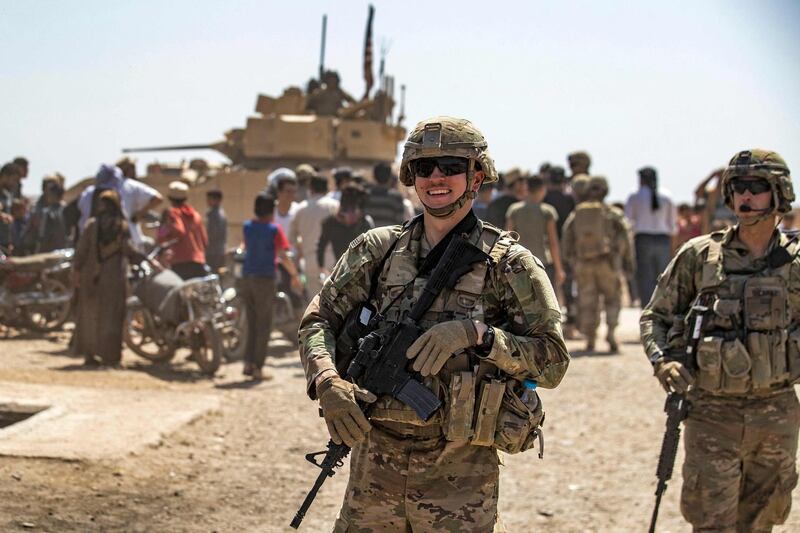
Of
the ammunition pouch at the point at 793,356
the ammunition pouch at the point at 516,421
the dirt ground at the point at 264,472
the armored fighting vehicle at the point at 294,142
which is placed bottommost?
the dirt ground at the point at 264,472

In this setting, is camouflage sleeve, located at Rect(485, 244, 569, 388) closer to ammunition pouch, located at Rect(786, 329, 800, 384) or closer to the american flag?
ammunition pouch, located at Rect(786, 329, 800, 384)

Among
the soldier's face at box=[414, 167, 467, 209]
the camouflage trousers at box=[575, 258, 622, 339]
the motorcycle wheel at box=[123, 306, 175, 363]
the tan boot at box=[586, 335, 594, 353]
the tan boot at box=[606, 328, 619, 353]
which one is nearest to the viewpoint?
the soldier's face at box=[414, 167, 467, 209]

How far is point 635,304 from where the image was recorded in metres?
23.0

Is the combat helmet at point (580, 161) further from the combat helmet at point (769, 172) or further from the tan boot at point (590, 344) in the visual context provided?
the combat helmet at point (769, 172)

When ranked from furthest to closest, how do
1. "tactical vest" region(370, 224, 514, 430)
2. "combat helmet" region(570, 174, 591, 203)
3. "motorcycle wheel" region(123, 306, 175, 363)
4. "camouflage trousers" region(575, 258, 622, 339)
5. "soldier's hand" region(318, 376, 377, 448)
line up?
1. "combat helmet" region(570, 174, 591, 203)
2. "camouflage trousers" region(575, 258, 622, 339)
3. "motorcycle wheel" region(123, 306, 175, 363)
4. "tactical vest" region(370, 224, 514, 430)
5. "soldier's hand" region(318, 376, 377, 448)

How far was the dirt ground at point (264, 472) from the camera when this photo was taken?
6.70 m

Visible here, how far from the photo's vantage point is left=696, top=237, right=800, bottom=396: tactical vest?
5.21 meters

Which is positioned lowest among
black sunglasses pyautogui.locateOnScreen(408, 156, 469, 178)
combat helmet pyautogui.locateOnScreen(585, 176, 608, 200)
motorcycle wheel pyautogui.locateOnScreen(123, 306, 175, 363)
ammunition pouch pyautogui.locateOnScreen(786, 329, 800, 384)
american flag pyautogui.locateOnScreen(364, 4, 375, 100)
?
motorcycle wheel pyautogui.locateOnScreen(123, 306, 175, 363)

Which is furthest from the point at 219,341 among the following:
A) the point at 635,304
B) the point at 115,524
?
the point at 635,304

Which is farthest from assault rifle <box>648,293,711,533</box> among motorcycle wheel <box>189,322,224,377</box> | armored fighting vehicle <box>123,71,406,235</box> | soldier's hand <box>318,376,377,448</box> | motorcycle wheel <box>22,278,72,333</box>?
armored fighting vehicle <box>123,71,406,235</box>

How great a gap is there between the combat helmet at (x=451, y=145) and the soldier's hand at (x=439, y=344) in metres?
0.41

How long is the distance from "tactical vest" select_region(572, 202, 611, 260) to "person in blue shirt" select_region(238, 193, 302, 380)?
3385mm

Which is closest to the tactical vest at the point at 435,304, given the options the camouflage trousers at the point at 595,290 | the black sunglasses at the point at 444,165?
the black sunglasses at the point at 444,165

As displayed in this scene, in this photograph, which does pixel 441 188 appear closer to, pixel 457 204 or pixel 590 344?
pixel 457 204
